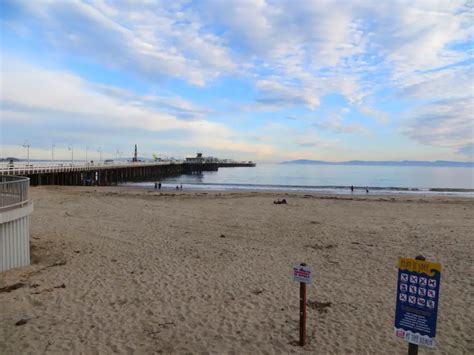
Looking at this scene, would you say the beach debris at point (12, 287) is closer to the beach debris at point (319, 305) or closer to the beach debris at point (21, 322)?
the beach debris at point (21, 322)

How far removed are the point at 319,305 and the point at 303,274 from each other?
78.7 inches

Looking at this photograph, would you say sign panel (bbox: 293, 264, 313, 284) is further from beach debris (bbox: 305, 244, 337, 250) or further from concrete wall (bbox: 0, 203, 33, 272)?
beach debris (bbox: 305, 244, 337, 250)

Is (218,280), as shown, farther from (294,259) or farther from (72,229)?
(72,229)

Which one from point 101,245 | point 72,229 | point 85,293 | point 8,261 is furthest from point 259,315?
point 72,229

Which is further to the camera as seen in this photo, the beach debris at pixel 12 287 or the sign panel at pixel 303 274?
the beach debris at pixel 12 287

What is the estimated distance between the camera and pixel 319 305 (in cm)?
644

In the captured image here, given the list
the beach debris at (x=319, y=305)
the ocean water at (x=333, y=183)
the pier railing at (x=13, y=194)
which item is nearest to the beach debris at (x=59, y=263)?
the pier railing at (x=13, y=194)

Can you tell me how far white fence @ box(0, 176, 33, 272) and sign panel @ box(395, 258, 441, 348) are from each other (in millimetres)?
7346

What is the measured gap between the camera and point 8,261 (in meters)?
7.66

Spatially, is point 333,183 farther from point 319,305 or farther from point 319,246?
point 319,305

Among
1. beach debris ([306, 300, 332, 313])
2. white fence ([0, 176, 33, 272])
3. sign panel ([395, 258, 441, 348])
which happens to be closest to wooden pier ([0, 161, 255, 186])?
white fence ([0, 176, 33, 272])

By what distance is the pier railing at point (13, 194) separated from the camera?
7473 mm

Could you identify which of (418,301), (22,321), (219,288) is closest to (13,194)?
(22,321)

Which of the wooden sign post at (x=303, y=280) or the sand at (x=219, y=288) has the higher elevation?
the wooden sign post at (x=303, y=280)
